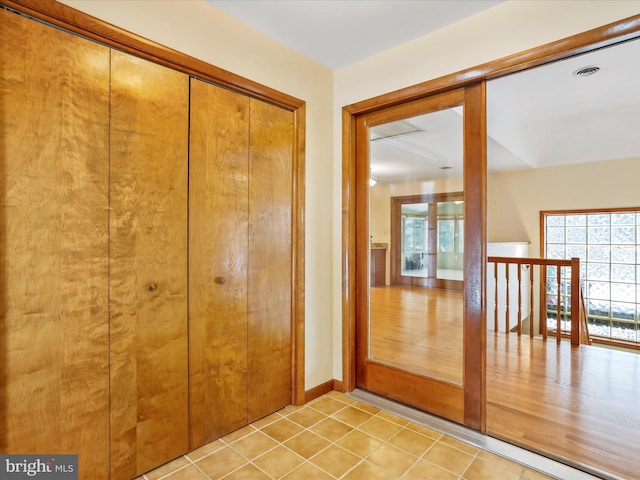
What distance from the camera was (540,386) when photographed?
9.21 feet

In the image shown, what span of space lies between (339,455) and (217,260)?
1.30 metres

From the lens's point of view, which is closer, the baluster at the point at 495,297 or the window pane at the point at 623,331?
the baluster at the point at 495,297

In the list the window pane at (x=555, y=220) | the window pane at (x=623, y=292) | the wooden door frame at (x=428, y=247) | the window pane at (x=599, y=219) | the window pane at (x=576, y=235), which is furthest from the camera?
the window pane at (x=555, y=220)

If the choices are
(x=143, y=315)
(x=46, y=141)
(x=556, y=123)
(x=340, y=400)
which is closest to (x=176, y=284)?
(x=143, y=315)

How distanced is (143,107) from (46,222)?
0.71 metres

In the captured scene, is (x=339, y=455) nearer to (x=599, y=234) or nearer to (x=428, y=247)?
(x=428, y=247)

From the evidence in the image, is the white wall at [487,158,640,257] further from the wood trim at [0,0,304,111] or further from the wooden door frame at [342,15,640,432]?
the wood trim at [0,0,304,111]

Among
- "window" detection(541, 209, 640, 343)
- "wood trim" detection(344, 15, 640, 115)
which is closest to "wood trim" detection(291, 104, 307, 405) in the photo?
"wood trim" detection(344, 15, 640, 115)

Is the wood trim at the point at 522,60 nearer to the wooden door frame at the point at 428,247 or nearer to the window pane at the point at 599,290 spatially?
the wooden door frame at the point at 428,247

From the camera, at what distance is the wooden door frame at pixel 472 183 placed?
1701 millimetres

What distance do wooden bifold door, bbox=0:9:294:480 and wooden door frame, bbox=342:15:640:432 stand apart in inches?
24.6

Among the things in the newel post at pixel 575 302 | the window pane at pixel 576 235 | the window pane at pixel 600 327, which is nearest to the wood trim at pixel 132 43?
the newel post at pixel 575 302

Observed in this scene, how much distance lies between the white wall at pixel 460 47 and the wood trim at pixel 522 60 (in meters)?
0.03

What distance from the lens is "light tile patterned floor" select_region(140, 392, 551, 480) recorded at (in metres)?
1.72
